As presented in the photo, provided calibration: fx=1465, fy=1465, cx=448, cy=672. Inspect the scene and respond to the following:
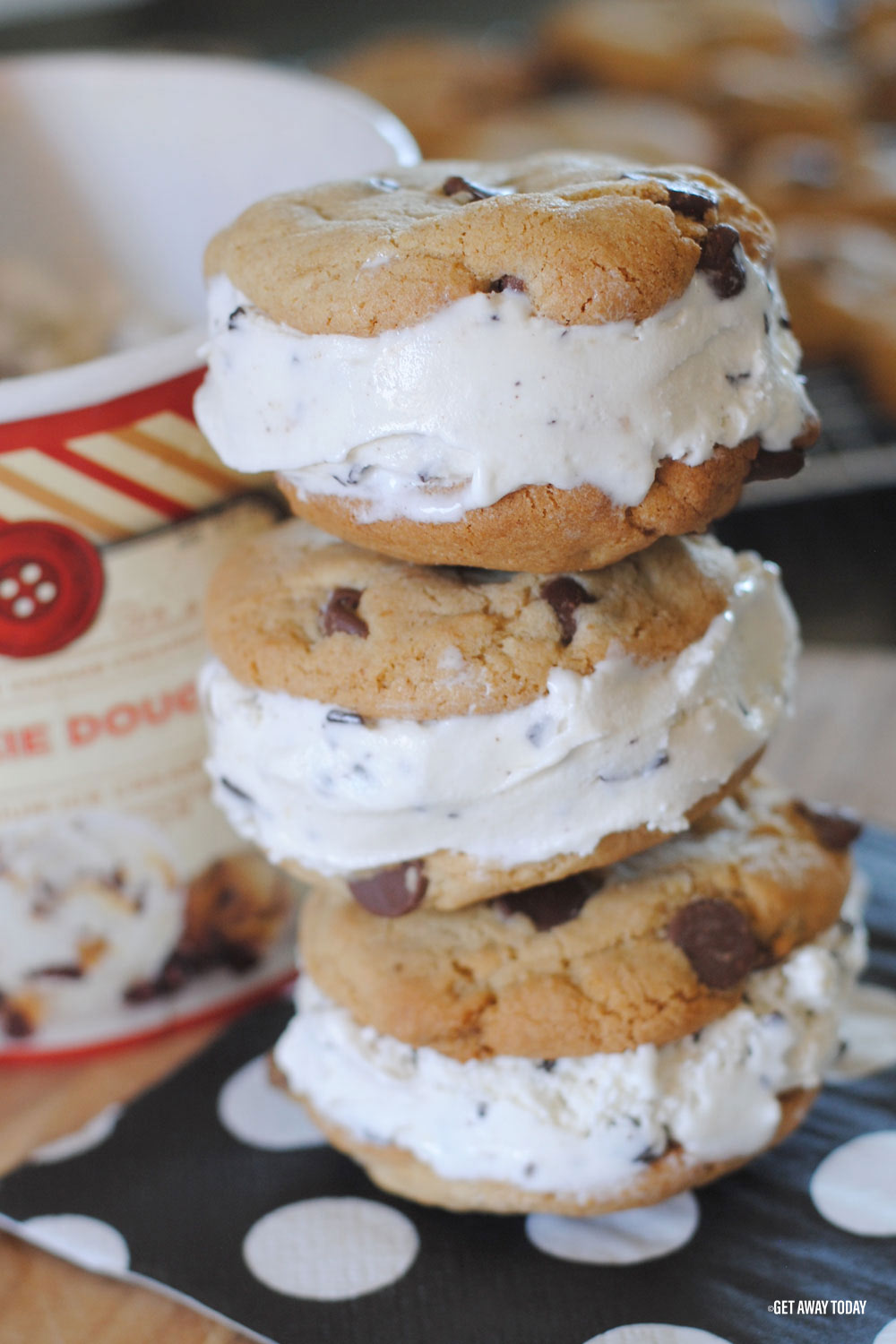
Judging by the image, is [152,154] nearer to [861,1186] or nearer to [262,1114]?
[262,1114]

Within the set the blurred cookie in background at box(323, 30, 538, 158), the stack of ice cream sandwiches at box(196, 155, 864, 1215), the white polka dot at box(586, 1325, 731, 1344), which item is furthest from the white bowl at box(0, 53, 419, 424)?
the blurred cookie in background at box(323, 30, 538, 158)

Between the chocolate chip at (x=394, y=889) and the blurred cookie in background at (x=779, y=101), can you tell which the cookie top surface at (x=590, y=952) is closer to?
the chocolate chip at (x=394, y=889)

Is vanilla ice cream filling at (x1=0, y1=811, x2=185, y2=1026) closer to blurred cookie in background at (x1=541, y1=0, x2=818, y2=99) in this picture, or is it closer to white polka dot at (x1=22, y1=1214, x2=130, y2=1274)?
white polka dot at (x1=22, y1=1214, x2=130, y2=1274)

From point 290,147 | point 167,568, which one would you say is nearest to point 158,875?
point 167,568

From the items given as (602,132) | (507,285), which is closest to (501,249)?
(507,285)

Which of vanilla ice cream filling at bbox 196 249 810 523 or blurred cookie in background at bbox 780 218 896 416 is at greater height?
vanilla ice cream filling at bbox 196 249 810 523

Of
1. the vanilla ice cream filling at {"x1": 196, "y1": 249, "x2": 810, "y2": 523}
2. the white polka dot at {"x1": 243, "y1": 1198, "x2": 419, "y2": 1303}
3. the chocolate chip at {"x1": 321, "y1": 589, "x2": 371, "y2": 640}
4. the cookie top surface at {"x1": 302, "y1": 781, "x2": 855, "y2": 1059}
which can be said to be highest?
the vanilla ice cream filling at {"x1": 196, "y1": 249, "x2": 810, "y2": 523}

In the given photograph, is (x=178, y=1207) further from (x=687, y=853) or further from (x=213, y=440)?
(x=213, y=440)
